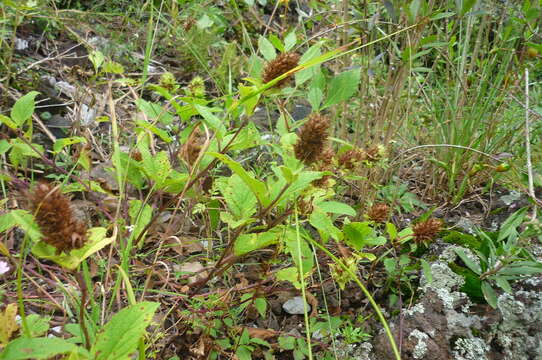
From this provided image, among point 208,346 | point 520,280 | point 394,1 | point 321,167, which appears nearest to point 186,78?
point 394,1

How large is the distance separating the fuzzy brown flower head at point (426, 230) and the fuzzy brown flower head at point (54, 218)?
3.07ft

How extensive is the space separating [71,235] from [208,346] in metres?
0.56

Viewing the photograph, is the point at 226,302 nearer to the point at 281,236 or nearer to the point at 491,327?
the point at 281,236

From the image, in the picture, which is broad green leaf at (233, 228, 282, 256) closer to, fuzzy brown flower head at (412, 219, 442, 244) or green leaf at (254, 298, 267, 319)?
green leaf at (254, 298, 267, 319)

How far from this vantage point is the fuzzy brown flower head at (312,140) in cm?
89

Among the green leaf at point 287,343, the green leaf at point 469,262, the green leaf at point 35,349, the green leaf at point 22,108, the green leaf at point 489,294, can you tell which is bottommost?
the green leaf at point 489,294

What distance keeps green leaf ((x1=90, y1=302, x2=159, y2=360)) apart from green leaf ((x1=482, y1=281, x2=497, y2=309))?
2.99 ft

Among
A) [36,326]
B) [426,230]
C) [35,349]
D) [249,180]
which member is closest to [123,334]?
[35,349]

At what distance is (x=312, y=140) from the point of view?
0.90m

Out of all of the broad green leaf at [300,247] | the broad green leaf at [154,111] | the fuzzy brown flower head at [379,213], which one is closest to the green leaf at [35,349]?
the broad green leaf at [300,247]

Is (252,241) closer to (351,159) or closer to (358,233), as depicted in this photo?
(358,233)

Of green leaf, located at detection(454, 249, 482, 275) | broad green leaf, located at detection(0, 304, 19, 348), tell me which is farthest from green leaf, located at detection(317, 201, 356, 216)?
broad green leaf, located at detection(0, 304, 19, 348)

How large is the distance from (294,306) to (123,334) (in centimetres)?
70

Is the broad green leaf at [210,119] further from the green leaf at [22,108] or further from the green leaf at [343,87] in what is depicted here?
the green leaf at [22,108]
